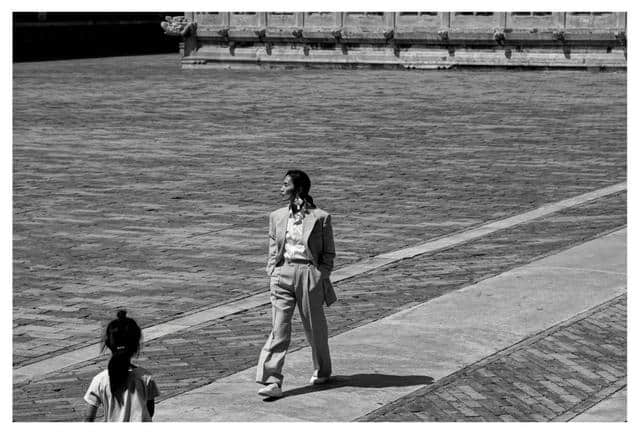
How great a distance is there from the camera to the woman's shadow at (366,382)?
9.88 metres

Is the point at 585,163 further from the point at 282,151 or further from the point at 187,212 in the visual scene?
the point at 187,212

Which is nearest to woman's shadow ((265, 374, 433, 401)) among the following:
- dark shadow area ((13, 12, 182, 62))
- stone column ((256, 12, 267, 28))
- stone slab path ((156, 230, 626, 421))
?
stone slab path ((156, 230, 626, 421))

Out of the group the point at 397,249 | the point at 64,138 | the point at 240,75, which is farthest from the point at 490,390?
the point at 240,75

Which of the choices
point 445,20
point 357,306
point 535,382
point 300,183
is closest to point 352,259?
point 357,306

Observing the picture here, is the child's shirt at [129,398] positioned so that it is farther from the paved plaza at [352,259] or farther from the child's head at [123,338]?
the paved plaza at [352,259]

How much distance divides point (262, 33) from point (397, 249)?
35821 millimetres

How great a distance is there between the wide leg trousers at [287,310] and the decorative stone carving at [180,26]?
42.6m

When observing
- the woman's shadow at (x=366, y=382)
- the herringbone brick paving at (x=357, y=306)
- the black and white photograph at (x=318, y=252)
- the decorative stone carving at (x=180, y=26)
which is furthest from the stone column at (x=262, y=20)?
the woman's shadow at (x=366, y=382)

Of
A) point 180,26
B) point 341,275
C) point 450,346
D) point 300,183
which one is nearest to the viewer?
point 300,183

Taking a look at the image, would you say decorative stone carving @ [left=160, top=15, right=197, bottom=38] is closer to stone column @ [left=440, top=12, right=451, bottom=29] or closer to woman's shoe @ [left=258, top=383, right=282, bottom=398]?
stone column @ [left=440, top=12, right=451, bottom=29]

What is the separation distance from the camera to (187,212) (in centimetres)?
1822

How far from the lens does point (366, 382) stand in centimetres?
1005

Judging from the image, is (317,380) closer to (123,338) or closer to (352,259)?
(123,338)

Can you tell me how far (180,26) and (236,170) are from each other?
3001 centimetres
